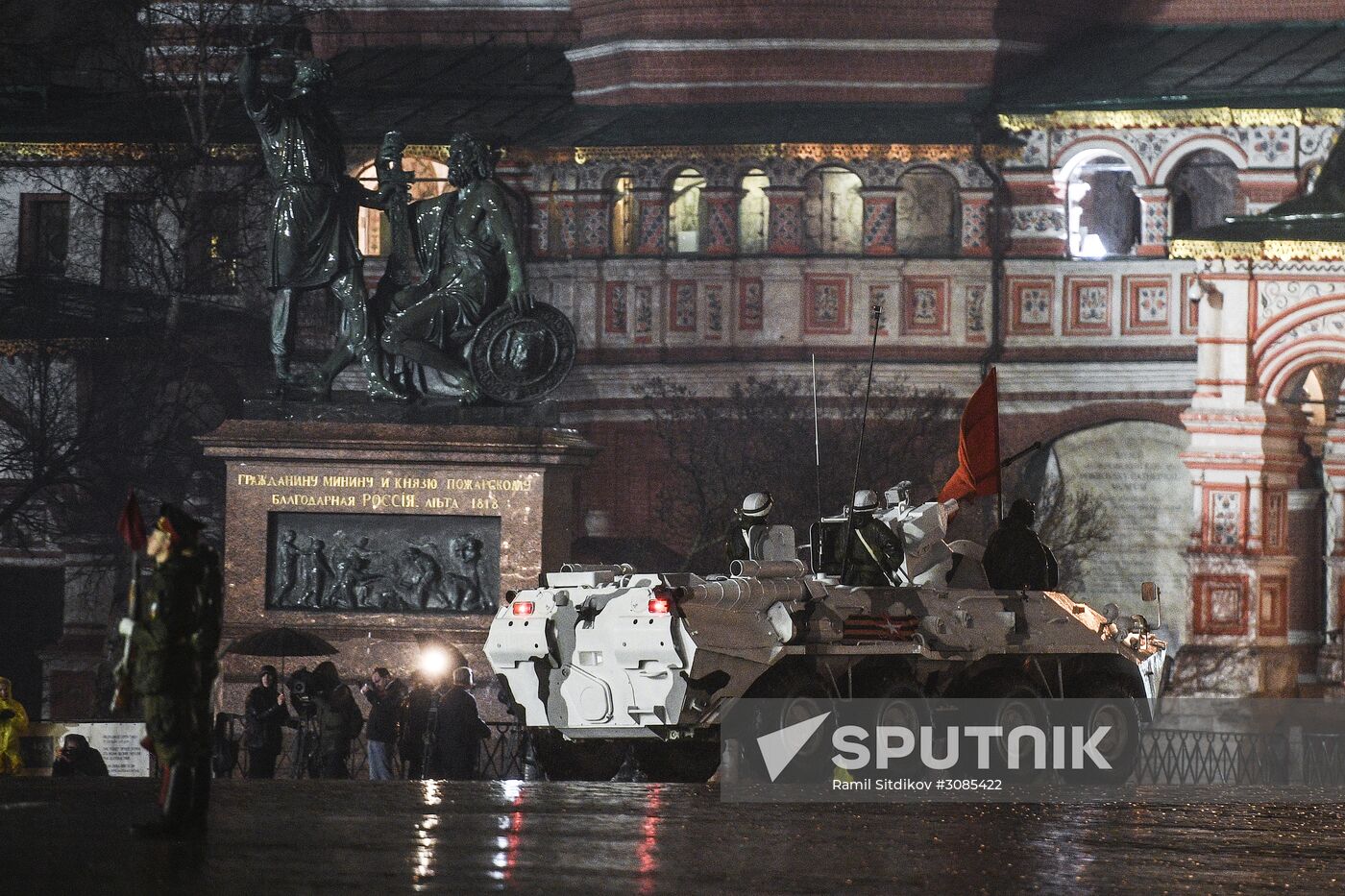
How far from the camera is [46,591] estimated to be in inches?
1852

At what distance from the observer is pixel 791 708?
70.8 feet

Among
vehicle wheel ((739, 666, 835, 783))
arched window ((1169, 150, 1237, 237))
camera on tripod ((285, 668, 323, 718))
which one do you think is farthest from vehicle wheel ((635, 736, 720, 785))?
arched window ((1169, 150, 1237, 237))

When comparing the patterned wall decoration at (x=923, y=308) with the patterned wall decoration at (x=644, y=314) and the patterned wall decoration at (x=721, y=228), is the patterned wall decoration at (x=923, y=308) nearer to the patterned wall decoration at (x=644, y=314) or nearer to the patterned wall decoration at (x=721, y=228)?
the patterned wall decoration at (x=721, y=228)

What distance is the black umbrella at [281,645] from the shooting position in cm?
2727

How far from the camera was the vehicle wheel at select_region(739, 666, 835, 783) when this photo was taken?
850 inches

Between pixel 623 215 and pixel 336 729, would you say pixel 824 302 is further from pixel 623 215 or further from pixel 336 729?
pixel 336 729

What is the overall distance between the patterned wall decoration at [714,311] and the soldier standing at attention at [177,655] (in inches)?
1215

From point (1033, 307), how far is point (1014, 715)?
81.3 ft

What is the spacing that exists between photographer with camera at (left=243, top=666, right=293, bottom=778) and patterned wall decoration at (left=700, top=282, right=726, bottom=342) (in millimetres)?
21344

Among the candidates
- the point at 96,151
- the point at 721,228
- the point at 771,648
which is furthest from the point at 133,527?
the point at 96,151

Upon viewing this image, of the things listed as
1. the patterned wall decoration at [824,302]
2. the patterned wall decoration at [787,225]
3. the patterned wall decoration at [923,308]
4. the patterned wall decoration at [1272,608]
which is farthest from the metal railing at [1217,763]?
the patterned wall decoration at [787,225]

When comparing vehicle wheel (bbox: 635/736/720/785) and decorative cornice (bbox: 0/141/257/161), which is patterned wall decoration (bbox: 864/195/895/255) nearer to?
decorative cornice (bbox: 0/141/257/161)

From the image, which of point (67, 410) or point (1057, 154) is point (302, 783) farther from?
point (1057, 154)

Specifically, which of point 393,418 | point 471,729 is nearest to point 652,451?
point 393,418
